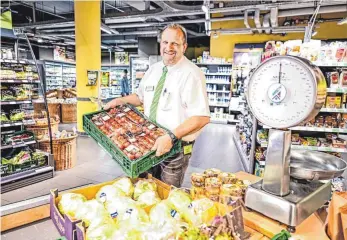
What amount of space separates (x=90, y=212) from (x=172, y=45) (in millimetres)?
1077

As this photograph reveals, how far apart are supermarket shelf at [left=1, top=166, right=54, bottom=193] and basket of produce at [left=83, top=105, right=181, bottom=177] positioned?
309 cm

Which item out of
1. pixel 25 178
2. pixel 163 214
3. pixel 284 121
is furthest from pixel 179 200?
pixel 25 178

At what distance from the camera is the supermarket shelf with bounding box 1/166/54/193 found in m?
4.00

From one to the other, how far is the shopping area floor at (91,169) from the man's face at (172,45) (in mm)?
2152

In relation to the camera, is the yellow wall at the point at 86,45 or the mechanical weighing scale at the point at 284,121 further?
the yellow wall at the point at 86,45

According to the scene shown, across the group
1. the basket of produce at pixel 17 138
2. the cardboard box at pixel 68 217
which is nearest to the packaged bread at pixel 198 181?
the cardboard box at pixel 68 217

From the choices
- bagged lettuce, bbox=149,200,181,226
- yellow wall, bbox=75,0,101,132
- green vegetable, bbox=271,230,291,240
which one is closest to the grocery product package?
green vegetable, bbox=271,230,291,240

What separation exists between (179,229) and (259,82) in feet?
2.19

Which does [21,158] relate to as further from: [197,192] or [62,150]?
[197,192]

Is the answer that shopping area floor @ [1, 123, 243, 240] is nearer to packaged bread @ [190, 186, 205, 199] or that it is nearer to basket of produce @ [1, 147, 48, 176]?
basket of produce @ [1, 147, 48, 176]

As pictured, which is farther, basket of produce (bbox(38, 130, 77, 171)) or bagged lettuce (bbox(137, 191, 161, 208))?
basket of produce (bbox(38, 130, 77, 171))

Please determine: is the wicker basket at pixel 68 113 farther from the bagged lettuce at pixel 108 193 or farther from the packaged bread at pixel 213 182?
the packaged bread at pixel 213 182

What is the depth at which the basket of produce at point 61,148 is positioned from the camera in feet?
15.9

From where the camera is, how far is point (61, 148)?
494cm
